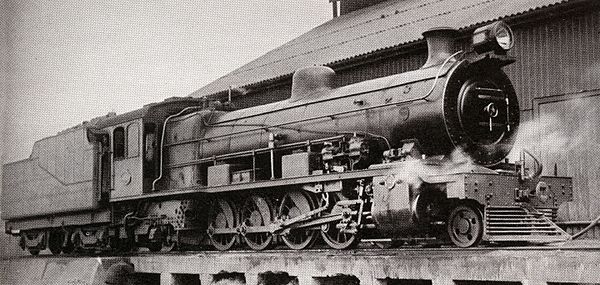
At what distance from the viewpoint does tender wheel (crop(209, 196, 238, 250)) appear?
13266 mm

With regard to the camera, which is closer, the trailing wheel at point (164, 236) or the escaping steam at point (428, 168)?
the escaping steam at point (428, 168)

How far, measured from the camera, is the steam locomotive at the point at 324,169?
32.0 ft

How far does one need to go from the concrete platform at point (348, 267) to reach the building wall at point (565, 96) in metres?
5.83

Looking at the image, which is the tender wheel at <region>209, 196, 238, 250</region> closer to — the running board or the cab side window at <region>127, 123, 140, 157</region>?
the cab side window at <region>127, 123, 140, 157</region>

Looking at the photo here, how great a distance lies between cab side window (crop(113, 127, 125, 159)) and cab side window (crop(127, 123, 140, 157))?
46 cm

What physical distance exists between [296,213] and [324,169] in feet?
3.14

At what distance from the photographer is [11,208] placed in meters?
18.8

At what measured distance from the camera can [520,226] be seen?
9781 mm

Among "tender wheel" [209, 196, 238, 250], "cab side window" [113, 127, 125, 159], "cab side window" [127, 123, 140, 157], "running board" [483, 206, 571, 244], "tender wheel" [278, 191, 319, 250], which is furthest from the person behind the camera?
"cab side window" [113, 127, 125, 159]

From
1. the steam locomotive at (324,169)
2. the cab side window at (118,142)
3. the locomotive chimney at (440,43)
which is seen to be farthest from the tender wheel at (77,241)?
the locomotive chimney at (440,43)

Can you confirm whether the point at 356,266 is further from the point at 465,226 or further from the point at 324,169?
the point at 324,169

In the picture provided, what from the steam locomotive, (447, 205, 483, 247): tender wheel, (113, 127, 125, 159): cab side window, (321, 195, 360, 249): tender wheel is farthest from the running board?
(113, 127, 125, 159): cab side window

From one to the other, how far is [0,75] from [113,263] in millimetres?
4713

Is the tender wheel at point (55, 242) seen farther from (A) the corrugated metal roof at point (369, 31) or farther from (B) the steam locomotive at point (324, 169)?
Answer: (A) the corrugated metal roof at point (369, 31)
